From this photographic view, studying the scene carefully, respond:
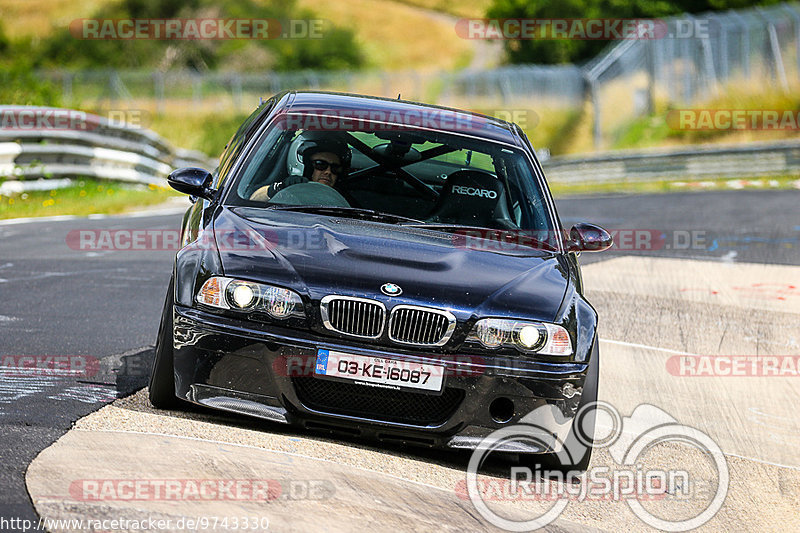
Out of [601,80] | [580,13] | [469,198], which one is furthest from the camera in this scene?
[580,13]

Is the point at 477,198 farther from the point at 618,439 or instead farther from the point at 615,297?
the point at 615,297

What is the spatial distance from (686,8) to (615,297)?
54492 millimetres

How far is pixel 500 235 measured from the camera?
5949mm

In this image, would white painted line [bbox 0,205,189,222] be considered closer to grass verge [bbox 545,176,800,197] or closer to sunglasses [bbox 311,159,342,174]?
sunglasses [bbox 311,159,342,174]

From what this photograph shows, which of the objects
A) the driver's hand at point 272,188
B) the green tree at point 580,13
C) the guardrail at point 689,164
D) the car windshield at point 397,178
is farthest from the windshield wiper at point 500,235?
the green tree at point 580,13

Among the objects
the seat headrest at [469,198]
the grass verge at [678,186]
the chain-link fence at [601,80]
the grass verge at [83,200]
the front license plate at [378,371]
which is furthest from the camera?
the chain-link fence at [601,80]

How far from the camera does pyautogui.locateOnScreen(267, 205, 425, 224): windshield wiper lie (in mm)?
5809

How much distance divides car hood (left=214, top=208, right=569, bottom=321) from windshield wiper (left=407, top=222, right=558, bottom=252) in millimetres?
123

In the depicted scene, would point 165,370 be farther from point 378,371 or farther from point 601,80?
point 601,80

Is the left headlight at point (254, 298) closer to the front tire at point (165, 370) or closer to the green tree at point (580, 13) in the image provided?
the front tire at point (165, 370)

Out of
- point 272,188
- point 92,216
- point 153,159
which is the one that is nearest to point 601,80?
point 153,159

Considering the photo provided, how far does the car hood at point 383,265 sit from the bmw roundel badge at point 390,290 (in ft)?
0.07

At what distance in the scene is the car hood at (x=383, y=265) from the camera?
4.91 metres

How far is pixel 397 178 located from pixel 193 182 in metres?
1.28
